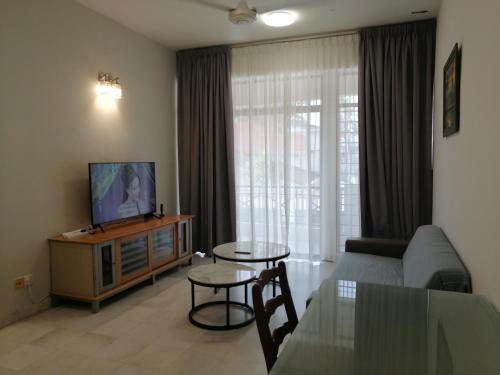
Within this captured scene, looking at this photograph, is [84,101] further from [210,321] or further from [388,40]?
[388,40]

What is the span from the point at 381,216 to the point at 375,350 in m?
3.32

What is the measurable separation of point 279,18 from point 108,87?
1888 millimetres

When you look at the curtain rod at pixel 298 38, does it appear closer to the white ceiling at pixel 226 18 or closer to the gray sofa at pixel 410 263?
the white ceiling at pixel 226 18

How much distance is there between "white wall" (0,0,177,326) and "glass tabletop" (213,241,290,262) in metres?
1.44

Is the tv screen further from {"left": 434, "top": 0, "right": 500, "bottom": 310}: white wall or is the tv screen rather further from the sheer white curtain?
{"left": 434, "top": 0, "right": 500, "bottom": 310}: white wall

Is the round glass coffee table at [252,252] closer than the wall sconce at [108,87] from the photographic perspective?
Yes

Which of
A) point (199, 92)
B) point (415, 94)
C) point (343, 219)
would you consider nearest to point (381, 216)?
point (343, 219)

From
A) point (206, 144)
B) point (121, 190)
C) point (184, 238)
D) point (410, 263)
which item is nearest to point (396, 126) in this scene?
point (410, 263)

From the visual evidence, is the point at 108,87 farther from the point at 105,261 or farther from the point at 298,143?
the point at 298,143

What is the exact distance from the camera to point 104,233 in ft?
11.8

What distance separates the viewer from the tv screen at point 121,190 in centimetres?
363

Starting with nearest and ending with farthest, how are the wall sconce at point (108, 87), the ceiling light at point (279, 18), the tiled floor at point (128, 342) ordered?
the tiled floor at point (128, 342)
the ceiling light at point (279, 18)
the wall sconce at point (108, 87)

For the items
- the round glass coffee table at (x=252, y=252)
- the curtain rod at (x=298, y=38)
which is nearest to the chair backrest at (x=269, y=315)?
the round glass coffee table at (x=252, y=252)

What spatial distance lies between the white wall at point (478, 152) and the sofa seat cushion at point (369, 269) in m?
0.54
